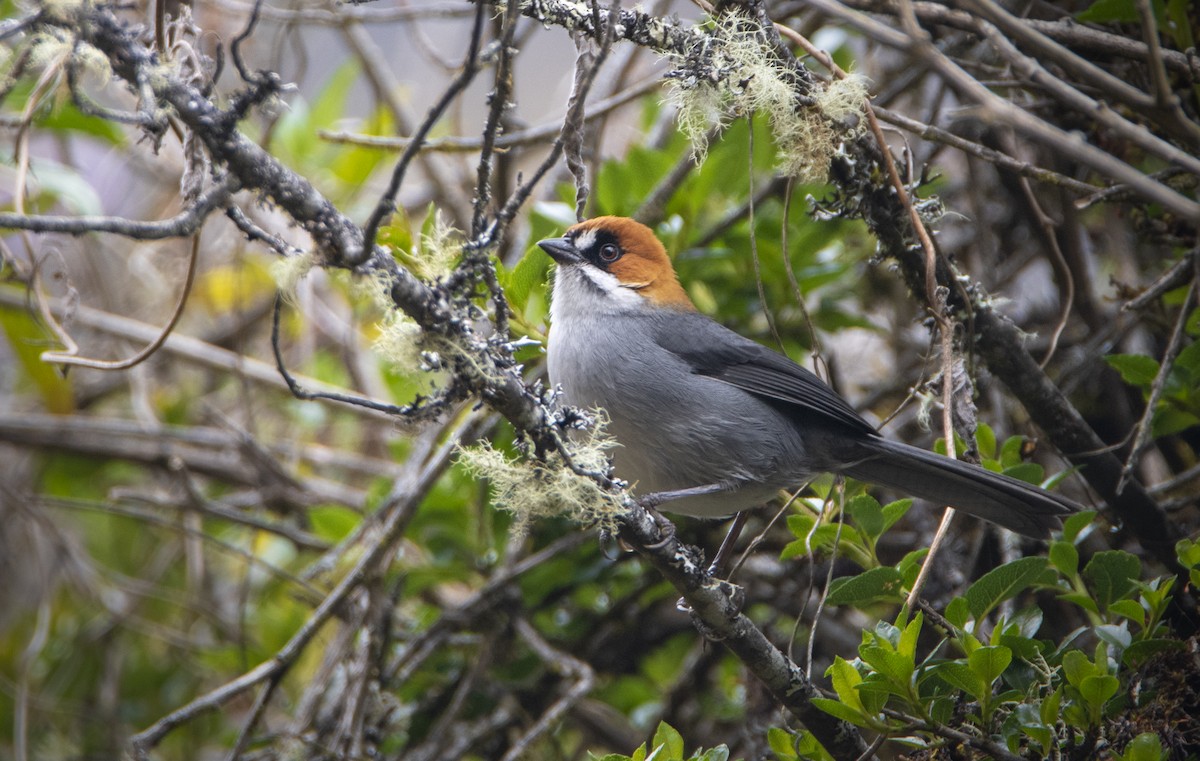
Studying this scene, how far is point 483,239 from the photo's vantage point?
181cm

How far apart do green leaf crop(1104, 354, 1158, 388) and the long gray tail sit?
0.44 meters

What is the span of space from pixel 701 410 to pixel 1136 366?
127 cm

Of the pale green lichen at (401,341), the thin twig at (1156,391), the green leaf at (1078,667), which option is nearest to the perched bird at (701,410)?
the thin twig at (1156,391)

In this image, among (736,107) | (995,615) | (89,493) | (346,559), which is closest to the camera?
(736,107)

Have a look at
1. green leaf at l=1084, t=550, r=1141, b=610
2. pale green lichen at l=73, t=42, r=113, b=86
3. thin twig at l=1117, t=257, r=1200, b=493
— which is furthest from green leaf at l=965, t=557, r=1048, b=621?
pale green lichen at l=73, t=42, r=113, b=86

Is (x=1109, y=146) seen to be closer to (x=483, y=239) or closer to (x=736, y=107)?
(x=736, y=107)

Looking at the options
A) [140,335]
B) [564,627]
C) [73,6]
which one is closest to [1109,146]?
[564,627]

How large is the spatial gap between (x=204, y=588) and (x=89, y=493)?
91cm

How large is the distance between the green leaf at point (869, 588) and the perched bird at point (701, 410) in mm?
451

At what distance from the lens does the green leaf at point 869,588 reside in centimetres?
232

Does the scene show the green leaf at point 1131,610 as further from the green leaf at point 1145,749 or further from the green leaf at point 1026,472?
the green leaf at point 1026,472

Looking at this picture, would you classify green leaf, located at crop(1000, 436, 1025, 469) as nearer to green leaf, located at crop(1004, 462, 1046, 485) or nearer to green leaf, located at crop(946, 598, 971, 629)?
green leaf, located at crop(1004, 462, 1046, 485)

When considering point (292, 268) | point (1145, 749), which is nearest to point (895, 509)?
point (1145, 749)

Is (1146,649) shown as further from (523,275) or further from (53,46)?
(53,46)
